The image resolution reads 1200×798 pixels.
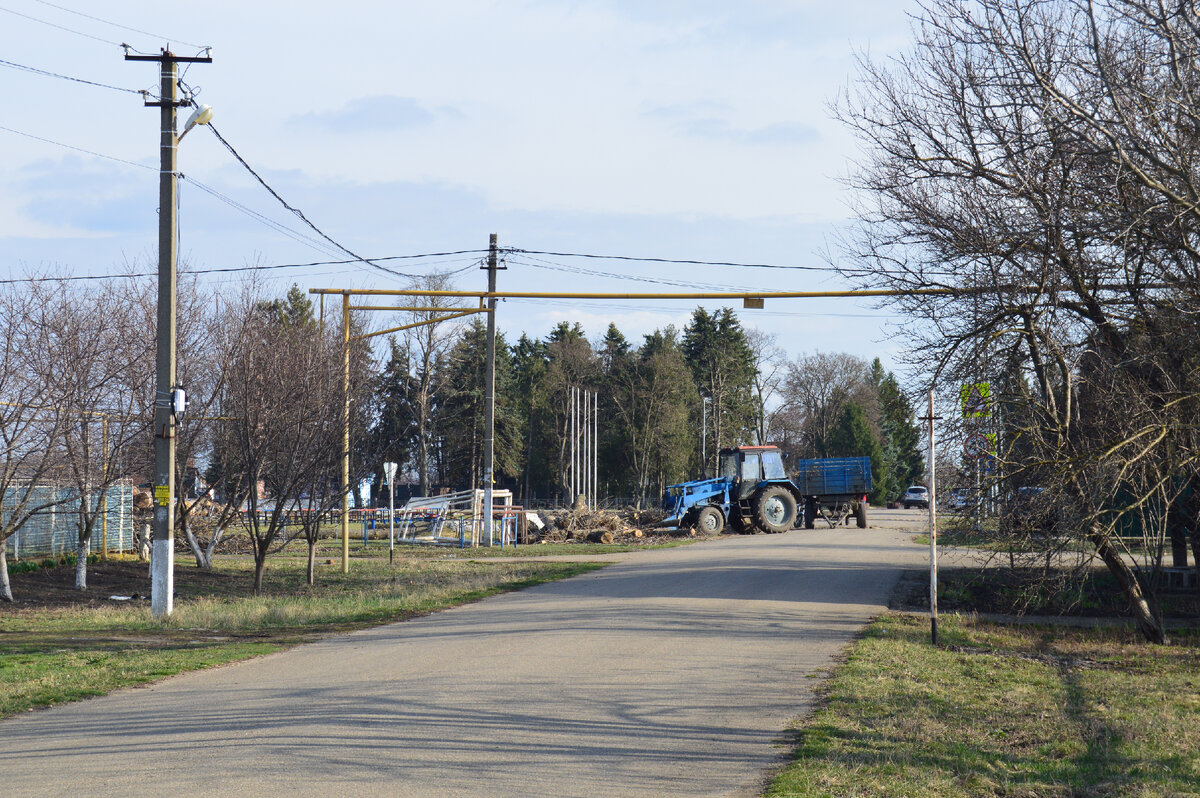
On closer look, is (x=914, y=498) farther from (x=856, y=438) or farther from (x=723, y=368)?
(x=723, y=368)

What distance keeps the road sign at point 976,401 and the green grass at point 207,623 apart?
28.7 ft

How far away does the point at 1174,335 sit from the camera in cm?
1212

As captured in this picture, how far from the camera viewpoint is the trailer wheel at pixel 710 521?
3569 centimetres

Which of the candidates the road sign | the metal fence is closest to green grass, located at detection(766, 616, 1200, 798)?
the road sign

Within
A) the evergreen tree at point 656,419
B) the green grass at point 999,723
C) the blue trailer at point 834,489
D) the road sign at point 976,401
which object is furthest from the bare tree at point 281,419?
the evergreen tree at point 656,419

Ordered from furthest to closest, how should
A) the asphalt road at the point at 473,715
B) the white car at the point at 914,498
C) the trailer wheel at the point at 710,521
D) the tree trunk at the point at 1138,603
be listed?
the white car at the point at 914,498 → the trailer wheel at the point at 710,521 → the tree trunk at the point at 1138,603 → the asphalt road at the point at 473,715

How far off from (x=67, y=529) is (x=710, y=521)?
804 inches

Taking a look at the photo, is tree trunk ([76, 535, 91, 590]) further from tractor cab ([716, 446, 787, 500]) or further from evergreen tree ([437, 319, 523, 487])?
evergreen tree ([437, 319, 523, 487])

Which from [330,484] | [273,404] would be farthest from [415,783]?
[330,484]

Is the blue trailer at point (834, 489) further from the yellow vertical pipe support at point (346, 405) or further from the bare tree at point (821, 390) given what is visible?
the bare tree at point (821, 390)

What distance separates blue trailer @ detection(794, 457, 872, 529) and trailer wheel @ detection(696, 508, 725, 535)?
16.5 ft

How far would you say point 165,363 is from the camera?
51.3ft

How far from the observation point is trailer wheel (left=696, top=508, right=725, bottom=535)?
117 feet

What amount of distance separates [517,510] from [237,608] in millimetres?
20979
